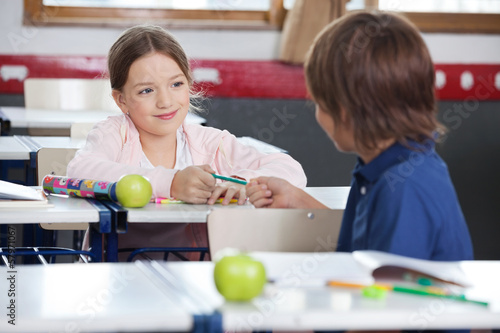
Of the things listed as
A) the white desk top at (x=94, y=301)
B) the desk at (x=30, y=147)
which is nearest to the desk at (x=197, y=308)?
the white desk top at (x=94, y=301)

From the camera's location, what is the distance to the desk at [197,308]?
35.4 inches

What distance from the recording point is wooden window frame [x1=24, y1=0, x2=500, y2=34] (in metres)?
4.27

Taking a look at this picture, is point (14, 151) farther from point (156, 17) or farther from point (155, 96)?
point (156, 17)

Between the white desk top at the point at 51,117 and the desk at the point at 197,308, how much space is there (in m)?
2.30

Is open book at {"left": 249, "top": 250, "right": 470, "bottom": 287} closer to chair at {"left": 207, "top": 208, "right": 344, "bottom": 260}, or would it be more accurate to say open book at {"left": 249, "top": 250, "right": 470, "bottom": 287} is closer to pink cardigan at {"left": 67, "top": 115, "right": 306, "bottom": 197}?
chair at {"left": 207, "top": 208, "right": 344, "bottom": 260}

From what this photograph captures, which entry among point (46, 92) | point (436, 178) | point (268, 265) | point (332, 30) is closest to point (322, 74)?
point (332, 30)

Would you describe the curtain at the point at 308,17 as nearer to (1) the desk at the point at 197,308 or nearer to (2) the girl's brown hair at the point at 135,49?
(2) the girl's brown hair at the point at 135,49

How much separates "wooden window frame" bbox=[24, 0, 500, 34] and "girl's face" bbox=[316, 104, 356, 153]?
3.13 meters

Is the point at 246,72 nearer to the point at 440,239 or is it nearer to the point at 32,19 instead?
the point at 32,19

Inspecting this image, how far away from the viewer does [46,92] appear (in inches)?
159

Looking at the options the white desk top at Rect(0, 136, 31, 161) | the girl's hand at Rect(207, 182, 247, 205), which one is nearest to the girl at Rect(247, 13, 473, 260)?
the girl's hand at Rect(207, 182, 247, 205)

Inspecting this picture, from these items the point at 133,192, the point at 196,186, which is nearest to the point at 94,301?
the point at 133,192

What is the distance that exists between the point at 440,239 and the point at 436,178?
0.10 meters

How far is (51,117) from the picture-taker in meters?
3.59
